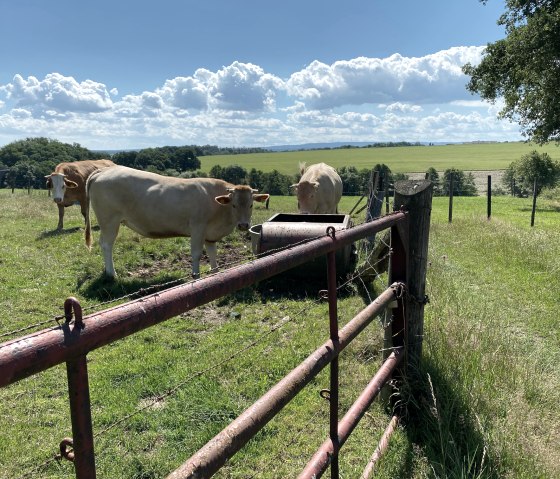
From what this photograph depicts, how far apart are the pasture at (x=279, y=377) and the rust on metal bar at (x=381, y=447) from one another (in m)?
0.06

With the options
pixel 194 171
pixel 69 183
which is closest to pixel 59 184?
pixel 69 183

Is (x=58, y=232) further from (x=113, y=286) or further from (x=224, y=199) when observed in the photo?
(x=224, y=199)

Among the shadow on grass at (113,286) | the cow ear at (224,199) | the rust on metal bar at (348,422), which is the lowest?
the shadow on grass at (113,286)

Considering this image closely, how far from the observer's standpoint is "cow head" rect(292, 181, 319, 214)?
36.5 ft

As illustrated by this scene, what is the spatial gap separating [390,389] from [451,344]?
2.19 ft

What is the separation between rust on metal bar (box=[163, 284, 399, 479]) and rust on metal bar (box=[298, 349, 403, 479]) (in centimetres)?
44

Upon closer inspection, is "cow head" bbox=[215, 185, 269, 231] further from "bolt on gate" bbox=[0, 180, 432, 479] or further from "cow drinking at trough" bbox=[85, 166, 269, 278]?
"bolt on gate" bbox=[0, 180, 432, 479]

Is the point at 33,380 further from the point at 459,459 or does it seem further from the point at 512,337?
the point at 512,337

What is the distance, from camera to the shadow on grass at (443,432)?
9.10 ft

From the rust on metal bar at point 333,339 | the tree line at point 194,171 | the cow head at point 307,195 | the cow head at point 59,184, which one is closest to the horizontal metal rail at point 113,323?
the rust on metal bar at point 333,339

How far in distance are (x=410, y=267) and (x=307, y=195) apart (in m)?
7.77

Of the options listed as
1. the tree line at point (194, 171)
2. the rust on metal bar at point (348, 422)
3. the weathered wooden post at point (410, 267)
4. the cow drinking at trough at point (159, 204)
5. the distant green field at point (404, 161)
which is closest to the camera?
the rust on metal bar at point (348, 422)

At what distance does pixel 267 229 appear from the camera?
24.1 ft

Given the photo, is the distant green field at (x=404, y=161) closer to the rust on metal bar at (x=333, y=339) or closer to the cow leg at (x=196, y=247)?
the cow leg at (x=196, y=247)
